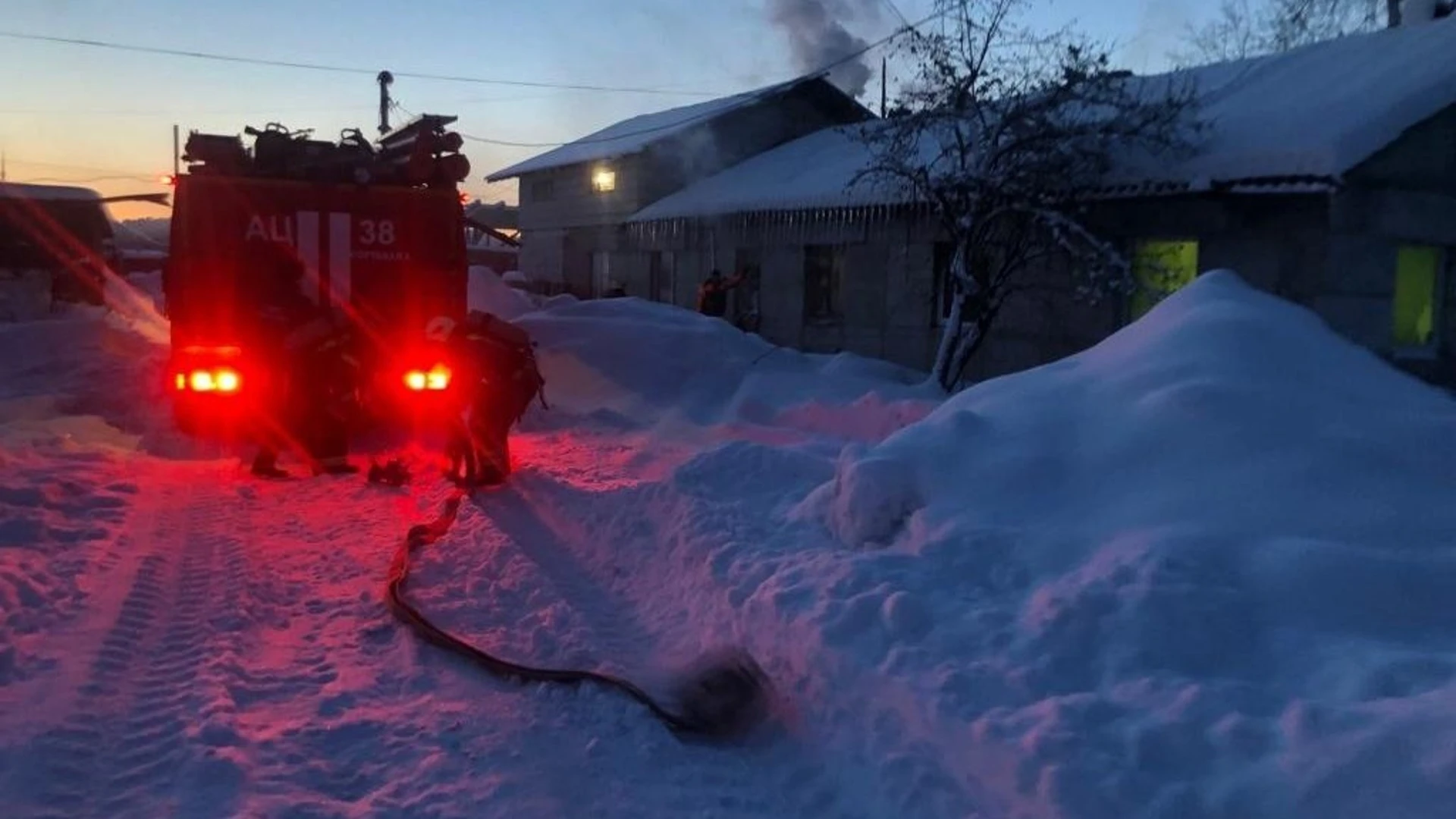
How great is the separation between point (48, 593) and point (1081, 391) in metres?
5.72

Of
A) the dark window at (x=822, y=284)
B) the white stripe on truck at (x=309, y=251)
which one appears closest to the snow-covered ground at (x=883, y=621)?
the white stripe on truck at (x=309, y=251)

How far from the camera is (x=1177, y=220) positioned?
47.9 ft

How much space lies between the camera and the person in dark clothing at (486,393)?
949cm

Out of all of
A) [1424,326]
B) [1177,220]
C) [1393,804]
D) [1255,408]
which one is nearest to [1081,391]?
[1255,408]

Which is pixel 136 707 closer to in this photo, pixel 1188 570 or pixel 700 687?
pixel 700 687

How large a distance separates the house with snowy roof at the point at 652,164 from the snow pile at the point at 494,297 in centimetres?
526

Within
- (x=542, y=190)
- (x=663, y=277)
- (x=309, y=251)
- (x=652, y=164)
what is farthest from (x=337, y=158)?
(x=542, y=190)

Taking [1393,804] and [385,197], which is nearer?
[1393,804]

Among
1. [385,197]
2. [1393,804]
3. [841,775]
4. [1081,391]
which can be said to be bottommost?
[841,775]

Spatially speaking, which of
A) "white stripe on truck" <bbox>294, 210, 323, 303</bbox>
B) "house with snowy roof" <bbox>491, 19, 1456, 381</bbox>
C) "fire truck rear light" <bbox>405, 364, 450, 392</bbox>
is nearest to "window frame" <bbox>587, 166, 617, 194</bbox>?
"house with snowy roof" <bbox>491, 19, 1456, 381</bbox>

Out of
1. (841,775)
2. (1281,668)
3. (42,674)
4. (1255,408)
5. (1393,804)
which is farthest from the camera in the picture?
(1255,408)

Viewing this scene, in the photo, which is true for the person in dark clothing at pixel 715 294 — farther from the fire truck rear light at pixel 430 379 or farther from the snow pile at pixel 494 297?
the fire truck rear light at pixel 430 379

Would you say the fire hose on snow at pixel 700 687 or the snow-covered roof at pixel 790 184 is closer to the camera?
the fire hose on snow at pixel 700 687

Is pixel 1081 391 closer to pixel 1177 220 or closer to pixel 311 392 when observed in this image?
pixel 311 392
